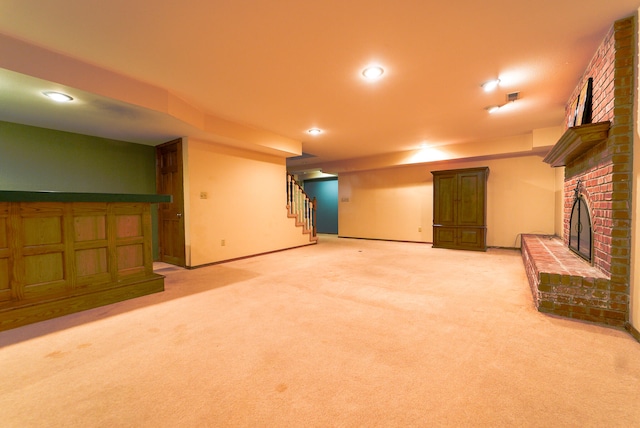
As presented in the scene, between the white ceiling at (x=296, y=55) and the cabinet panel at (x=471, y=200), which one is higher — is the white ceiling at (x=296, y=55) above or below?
above

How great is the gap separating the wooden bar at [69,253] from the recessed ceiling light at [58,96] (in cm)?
119

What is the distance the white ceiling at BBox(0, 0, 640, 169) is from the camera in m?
2.06

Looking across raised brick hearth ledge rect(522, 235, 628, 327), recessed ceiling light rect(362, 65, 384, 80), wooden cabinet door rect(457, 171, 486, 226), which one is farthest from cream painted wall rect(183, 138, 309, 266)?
raised brick hearth ledge rect(522, 235, 628, 327)

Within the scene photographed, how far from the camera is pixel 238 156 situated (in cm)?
541

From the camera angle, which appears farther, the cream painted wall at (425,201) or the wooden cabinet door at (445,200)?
the wooden cabinet door at (445,200)

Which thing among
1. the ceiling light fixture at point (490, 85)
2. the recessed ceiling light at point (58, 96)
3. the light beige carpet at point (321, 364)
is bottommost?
the light beige carpet at point (321, 364)

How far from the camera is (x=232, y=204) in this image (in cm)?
531

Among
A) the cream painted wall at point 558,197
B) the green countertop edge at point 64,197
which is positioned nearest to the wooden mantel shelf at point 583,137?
the cream painted wall at point 558,197

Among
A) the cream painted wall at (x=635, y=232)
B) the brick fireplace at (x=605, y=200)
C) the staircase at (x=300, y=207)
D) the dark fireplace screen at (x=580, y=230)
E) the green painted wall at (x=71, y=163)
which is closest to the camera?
the cream painted wall at (x=635, y=232)

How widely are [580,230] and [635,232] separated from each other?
129 cm

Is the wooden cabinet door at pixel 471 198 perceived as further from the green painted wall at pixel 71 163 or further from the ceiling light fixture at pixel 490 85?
the green painted wall at pixel 71 163

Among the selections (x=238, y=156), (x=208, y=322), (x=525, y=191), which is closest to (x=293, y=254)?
(x=238, y=156)

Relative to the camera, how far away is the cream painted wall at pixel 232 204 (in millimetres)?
4691

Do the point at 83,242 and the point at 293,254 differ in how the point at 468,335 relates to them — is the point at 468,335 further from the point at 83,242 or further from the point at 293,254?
the point at 293,254
